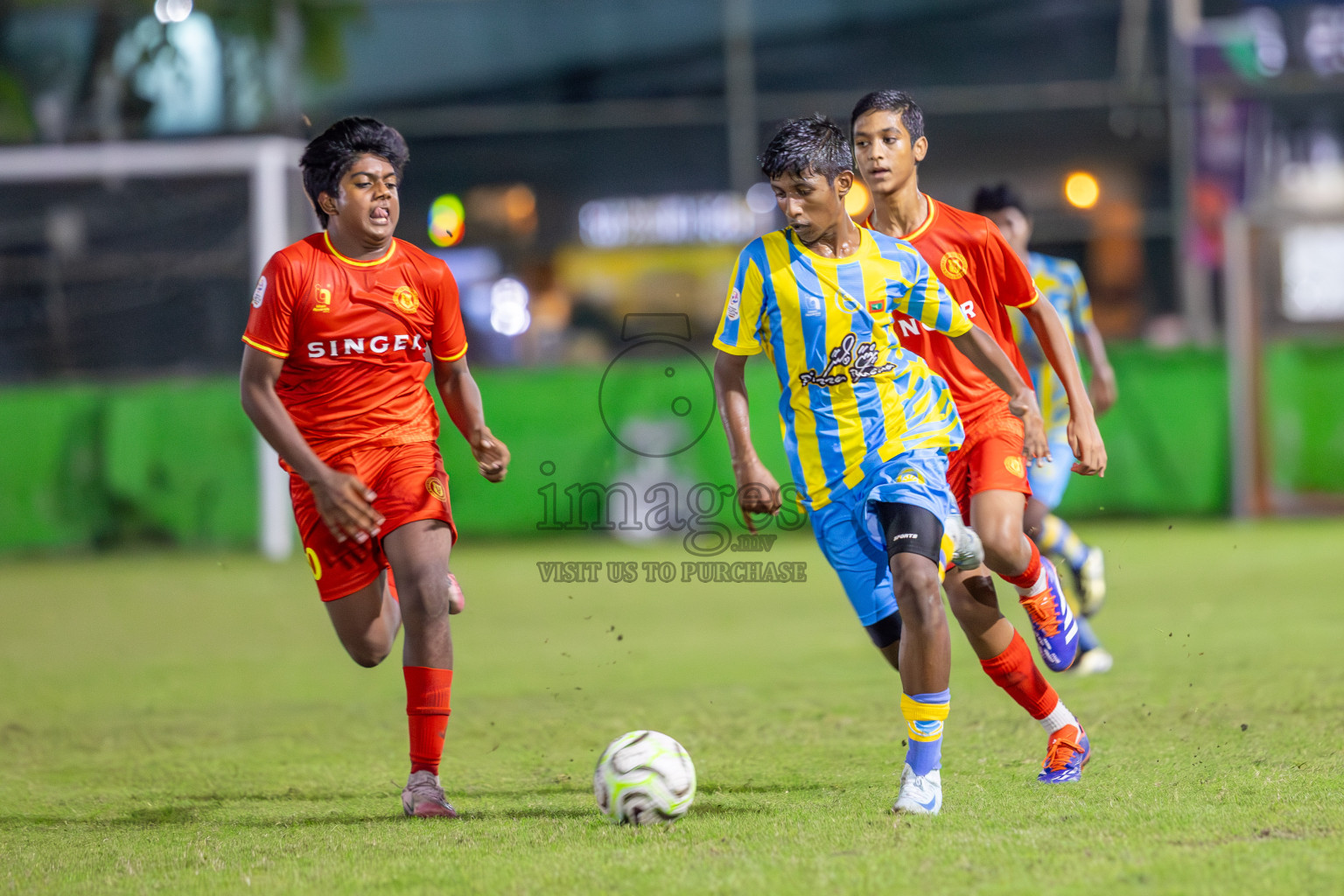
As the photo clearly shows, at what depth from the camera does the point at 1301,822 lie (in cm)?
424

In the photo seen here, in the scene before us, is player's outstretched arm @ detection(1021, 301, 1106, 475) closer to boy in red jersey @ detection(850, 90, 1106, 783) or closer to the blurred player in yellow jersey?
boy in red jersey @ detection(850, 90, 1106, 783)

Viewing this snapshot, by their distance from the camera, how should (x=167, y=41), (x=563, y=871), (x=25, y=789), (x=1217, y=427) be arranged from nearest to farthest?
(x=563, y=871) < (x=25, y=789) < (x=1217, y=427) < (x=167, y=41)

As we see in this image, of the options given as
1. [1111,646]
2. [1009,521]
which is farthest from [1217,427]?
[1009,521]

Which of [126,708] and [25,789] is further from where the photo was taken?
[126,708]

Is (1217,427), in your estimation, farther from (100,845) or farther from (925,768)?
(100,845)

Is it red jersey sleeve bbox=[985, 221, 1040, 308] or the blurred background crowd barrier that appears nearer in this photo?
red jersey sleeve bbox=[985, 221, 1040, 308]

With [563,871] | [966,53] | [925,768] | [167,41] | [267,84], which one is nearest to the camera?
[563,871]

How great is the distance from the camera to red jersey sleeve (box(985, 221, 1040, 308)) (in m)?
5.16

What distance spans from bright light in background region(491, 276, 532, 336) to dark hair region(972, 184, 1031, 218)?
486 inches

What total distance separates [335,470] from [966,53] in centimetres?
1695

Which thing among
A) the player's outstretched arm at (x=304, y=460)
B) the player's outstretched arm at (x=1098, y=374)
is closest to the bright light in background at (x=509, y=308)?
the player's outstretched arm at (x=1098, y=374)

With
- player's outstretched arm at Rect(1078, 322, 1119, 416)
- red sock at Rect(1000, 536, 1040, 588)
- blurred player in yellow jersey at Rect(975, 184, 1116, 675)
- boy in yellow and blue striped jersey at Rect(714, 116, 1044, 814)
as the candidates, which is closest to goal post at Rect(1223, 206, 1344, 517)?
blurred player in yellow jersey at Rect(975, 184, 1116, 675)

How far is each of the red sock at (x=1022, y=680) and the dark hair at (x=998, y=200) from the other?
8.43 ft

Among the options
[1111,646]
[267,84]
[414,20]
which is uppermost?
[414,20]
